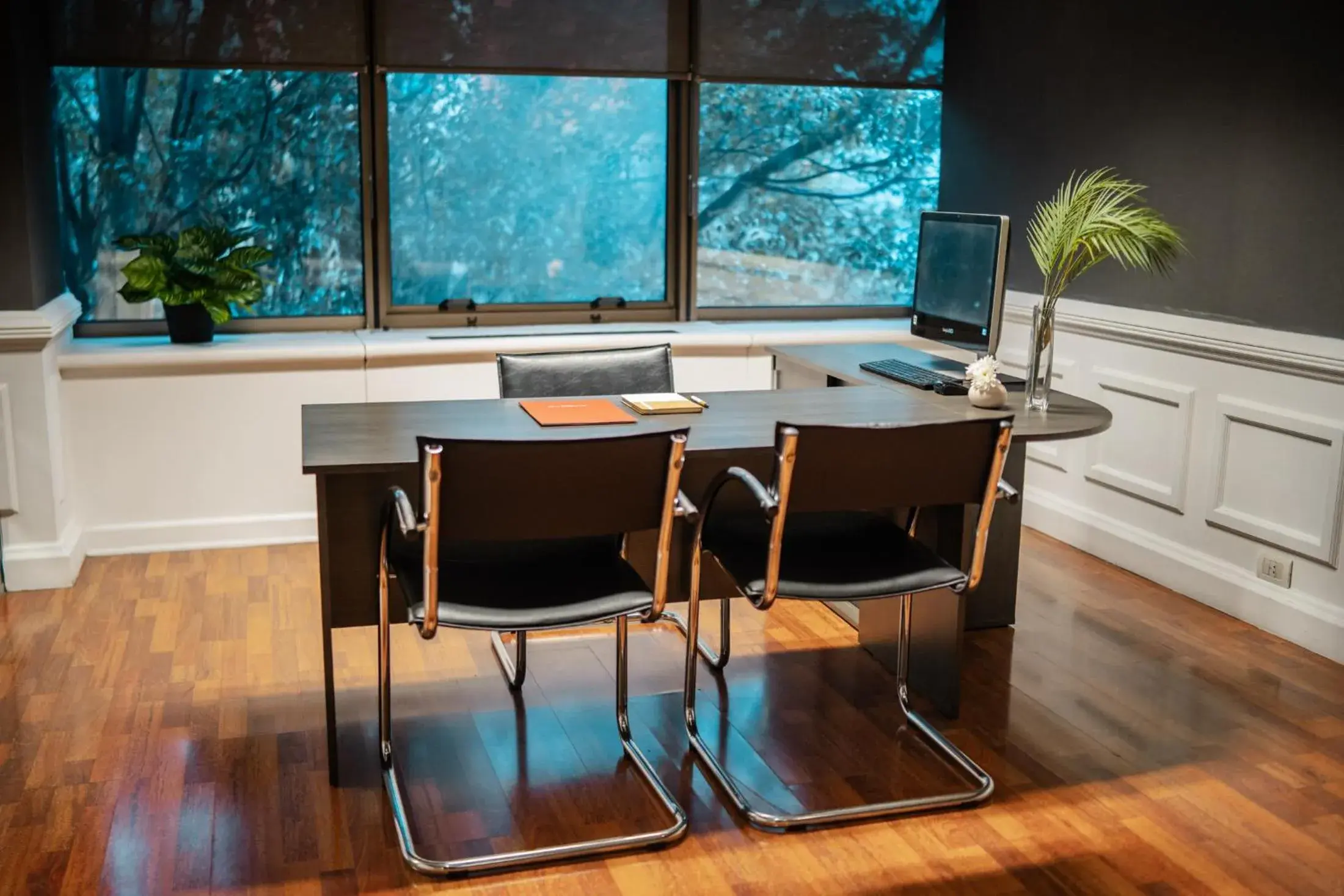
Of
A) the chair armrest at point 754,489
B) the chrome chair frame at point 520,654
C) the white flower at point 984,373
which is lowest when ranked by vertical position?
the chrome chair frame at point 520,654

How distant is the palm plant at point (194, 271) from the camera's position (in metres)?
4.57

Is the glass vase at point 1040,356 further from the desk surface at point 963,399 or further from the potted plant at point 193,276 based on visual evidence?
the potted plant at point 193,276

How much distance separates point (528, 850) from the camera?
2.68 metres

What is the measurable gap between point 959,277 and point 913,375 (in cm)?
41

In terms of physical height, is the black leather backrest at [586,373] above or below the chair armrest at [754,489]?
above

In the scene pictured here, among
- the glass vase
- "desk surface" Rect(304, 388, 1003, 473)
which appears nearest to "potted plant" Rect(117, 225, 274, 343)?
"desk surface" Rect(304, 388, 1003, 473)

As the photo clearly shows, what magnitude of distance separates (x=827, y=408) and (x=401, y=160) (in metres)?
2.53

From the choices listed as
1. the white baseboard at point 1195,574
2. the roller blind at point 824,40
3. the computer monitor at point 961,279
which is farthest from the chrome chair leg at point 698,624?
the roller blind at point 824,40

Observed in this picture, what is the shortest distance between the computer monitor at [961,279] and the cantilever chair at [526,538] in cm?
155

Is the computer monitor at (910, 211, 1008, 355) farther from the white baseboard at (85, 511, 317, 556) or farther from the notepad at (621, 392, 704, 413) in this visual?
the white baseboard at (85, 511, 317, 556)

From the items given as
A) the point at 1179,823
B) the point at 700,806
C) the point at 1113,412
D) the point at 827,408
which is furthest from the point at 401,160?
the point at 1179,823

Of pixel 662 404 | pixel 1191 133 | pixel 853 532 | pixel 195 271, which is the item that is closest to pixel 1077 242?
pixel 1191 133

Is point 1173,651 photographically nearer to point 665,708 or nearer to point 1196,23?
point 665,708

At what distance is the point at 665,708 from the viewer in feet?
11.1
